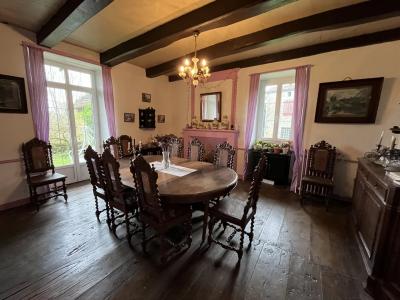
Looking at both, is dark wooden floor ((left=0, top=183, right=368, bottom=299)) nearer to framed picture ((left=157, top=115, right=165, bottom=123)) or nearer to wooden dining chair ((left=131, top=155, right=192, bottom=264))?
wooden dining chair ((left=131, top=155, right=192, bottom=264))

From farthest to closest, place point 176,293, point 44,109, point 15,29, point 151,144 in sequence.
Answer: point 151,144, point 44,109, point 15,29, point 176,293

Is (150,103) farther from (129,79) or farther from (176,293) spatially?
(176,293)

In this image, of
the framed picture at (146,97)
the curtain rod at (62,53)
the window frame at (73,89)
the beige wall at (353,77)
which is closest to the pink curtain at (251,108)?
the beige wall at (353,77)

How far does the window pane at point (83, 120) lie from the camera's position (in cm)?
407

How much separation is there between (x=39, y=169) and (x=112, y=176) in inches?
79.9

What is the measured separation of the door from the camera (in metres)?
3.69

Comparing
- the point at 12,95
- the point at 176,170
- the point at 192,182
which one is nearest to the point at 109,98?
the point at 12,95

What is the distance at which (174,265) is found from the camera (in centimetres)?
187

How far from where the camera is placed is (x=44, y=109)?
10.8ft

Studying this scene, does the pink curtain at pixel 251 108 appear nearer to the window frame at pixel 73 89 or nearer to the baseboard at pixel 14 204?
the window frame at pixel 73 89

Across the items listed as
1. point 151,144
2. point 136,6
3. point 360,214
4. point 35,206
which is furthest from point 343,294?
point 151,144

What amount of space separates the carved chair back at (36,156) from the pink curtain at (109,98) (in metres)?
1.30

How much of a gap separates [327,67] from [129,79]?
4400 millimetres

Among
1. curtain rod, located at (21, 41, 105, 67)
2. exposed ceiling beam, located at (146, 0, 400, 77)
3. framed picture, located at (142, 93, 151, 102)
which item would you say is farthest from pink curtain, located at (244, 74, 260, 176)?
curtain rod, located at (21, 41, 105, 67)
